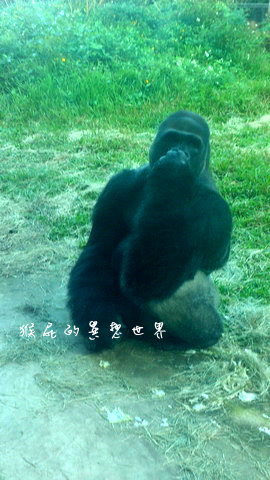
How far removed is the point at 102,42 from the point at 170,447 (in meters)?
7.03

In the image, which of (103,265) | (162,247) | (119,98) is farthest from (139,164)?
(162,247)

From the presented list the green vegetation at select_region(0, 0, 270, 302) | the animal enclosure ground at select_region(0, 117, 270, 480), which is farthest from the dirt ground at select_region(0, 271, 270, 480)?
the green vegetation at select_region(0, 0, 270, 302)

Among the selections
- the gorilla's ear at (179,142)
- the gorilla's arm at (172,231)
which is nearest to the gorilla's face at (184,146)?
the gorilla's ear at (179,142)

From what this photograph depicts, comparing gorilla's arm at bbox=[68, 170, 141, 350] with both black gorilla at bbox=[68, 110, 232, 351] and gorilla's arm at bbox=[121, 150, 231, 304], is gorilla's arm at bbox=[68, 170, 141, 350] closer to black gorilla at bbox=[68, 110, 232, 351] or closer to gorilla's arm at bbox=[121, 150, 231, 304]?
black gorilla at bbox=[68, 110, 232, 351]

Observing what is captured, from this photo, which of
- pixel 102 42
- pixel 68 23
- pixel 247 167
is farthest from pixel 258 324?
pixel 68 23

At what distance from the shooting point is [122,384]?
2826mm

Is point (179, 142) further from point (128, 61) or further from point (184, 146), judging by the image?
point (128, 61)

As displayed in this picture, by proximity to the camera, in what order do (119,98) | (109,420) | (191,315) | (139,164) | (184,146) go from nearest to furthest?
(109,420) → (184,146) → (191,315) → (139,164) → (119,98)

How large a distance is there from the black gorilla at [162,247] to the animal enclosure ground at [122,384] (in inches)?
6.8

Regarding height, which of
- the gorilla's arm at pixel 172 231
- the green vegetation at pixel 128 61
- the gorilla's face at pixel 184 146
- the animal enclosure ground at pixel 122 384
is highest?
the gorilla's face at pixel 184 146

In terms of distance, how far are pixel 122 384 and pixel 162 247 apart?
617mm

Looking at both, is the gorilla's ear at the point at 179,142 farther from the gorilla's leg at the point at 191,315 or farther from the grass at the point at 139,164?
the grass at the point at 139,164

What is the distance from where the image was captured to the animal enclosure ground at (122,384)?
234 cm

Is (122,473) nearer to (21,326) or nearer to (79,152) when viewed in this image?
(21,326)
